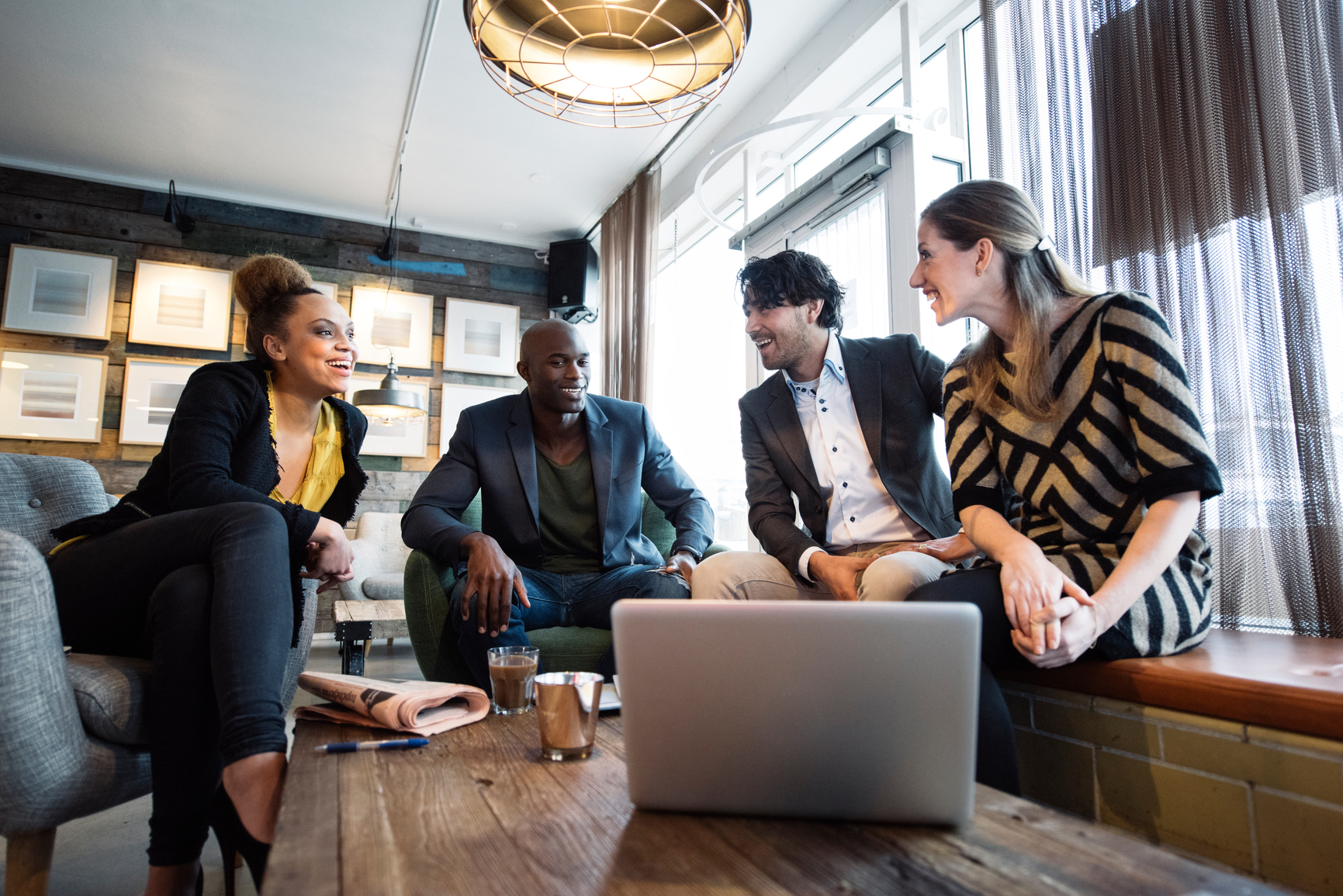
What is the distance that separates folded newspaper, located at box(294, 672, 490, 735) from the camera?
Result: 106 centimetres

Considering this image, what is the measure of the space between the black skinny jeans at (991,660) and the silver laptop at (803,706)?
1.23 ft

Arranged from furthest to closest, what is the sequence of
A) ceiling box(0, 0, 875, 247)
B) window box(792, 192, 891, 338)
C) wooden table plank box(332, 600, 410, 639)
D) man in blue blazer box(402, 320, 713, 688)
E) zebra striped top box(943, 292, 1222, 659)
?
ceiling box(0, 0, 875, 247) → wooden table plank box(332, 600, 410, 639) → window box(792, 192, 891, 338) → man in blue blazer box(402, 320, 713, 688) → zebra striped top box(943, 292, 1222, 659)

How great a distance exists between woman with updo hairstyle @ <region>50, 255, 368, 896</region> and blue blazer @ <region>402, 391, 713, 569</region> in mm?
320

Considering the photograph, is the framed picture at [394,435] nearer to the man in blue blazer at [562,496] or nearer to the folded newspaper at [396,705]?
the man in blue blazer at [562,496]

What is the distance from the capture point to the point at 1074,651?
111 cm

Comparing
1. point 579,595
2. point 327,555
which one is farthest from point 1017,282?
point 327,555

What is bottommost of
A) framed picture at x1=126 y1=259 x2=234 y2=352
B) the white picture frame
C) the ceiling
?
framed picture at x1=126 y1=259 x2=234 y2=352

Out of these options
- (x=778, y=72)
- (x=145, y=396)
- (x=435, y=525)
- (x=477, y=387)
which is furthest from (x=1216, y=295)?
(x=145, y=396)

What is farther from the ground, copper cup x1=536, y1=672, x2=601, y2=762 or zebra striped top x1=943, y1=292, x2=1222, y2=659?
zebra striped top x1=943, y1=292, x2=1222, y2=659

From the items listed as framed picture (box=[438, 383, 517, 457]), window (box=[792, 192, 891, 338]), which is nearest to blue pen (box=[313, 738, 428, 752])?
window (box=[792, 192, 891, 338])

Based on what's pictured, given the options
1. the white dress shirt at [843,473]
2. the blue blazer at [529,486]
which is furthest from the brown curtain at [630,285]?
the white dress shirt at [843,473]

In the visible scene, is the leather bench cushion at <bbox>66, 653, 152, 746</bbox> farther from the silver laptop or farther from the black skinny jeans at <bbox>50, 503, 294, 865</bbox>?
the silver laptop

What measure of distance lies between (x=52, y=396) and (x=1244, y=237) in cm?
574

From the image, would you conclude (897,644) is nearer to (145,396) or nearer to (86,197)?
(145,396)
